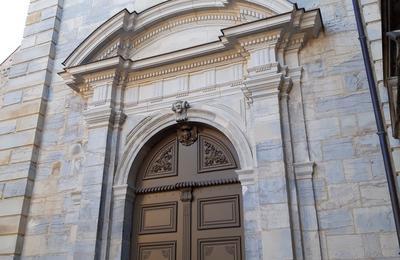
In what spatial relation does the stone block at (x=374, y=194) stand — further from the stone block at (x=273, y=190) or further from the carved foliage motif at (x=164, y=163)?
the carved foliage motif at (x=164, y=163)

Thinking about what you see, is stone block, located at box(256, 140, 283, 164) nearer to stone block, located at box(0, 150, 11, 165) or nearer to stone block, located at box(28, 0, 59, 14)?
stone block, located at box(0, 150, 11, 165)

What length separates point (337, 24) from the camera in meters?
5.50

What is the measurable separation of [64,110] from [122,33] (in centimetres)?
149

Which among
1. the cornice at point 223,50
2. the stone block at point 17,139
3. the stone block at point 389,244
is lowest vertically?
the stone block at point 389,244

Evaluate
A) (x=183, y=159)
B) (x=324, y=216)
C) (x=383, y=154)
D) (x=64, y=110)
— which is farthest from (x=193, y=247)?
(x=64, y=110)

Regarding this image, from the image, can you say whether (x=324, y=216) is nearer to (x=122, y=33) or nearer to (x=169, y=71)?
(x=169, y=71)

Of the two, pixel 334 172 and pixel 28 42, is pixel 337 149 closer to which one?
pixel 334 172

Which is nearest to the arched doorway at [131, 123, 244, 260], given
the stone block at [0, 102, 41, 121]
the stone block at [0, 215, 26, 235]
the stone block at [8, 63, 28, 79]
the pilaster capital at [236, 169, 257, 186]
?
the pilaster capital at [236, 169, 257, 186]

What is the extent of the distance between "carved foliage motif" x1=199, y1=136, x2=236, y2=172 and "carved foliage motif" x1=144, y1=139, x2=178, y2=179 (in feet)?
1.32

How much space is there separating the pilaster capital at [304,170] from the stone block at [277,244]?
0.65 metres

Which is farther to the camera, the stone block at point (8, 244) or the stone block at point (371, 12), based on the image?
the stone block at point (8, 244)

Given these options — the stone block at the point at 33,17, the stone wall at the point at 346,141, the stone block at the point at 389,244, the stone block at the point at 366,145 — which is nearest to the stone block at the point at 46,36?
the stone block at the point at 33,17

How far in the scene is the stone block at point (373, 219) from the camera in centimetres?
433

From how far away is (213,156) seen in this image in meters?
5.76
